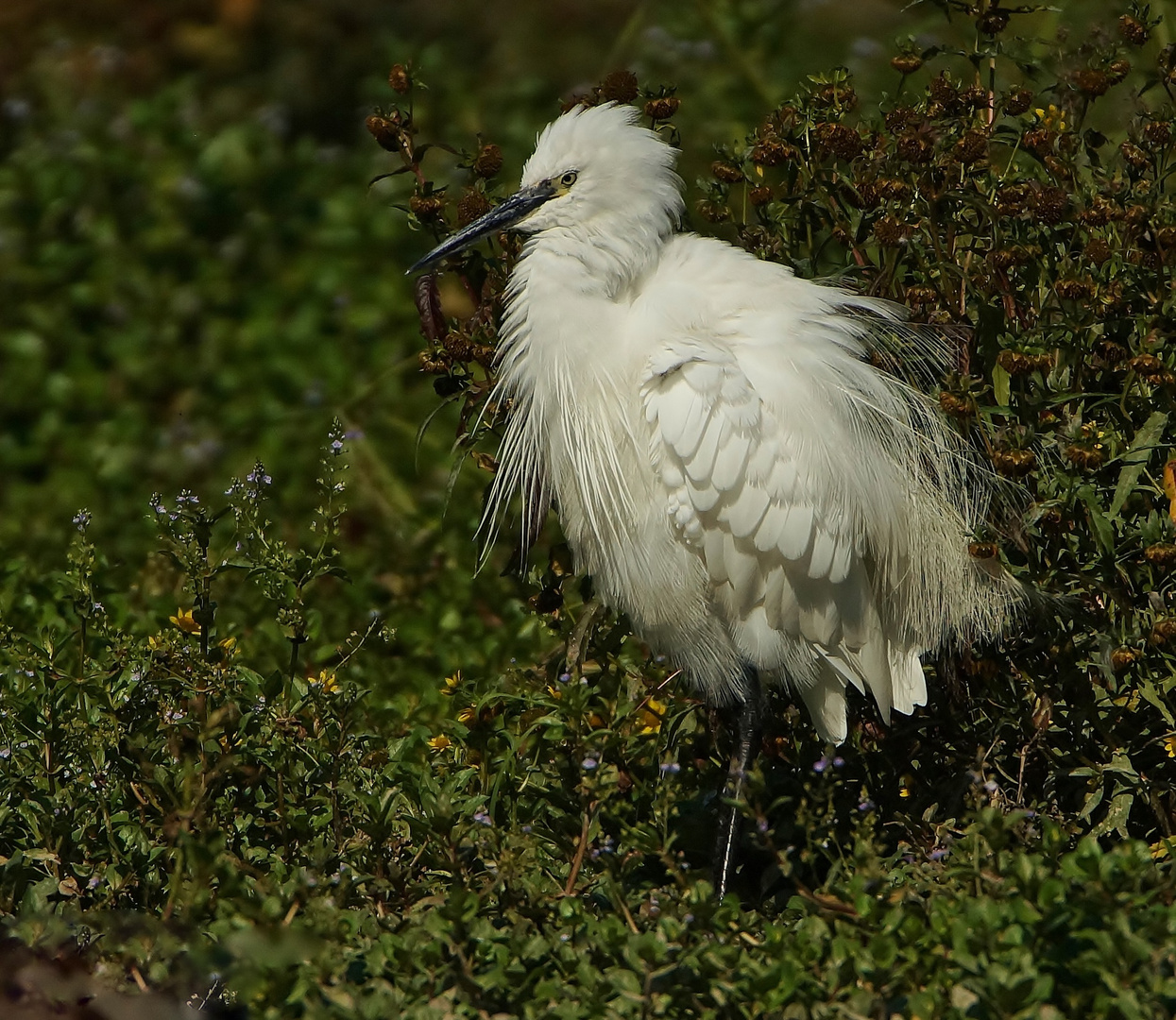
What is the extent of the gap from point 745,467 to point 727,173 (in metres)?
0.59

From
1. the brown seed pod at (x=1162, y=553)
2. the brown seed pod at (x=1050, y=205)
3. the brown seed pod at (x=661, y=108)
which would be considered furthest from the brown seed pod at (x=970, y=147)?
the brown seed pod at (x=1162, y=553)

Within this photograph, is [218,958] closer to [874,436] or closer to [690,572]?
[690,572]

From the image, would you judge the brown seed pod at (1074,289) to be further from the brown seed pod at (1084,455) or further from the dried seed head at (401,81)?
the dried seed head at (401,81)

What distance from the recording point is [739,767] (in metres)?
3.37

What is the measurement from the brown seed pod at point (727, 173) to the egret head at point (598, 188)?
142 mm

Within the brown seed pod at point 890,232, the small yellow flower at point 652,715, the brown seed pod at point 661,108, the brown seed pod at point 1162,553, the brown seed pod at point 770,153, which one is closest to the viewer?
the brown seed pod at point 1162,553

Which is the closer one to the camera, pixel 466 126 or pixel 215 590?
pixel 215 590

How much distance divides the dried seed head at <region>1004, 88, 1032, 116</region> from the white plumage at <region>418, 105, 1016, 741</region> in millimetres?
443

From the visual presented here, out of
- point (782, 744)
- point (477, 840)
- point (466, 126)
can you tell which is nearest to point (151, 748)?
point (477, 840)

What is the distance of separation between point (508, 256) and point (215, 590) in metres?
2.08

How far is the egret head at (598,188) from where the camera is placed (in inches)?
129

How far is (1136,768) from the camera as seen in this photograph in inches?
124

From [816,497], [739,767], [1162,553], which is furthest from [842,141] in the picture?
[739,767]

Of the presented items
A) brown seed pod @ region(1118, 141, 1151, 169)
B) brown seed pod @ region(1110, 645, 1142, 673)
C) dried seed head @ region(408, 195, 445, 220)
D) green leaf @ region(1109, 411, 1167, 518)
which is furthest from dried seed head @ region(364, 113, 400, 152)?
brown seed pod @ region(1110, 645, 1142, 673)
